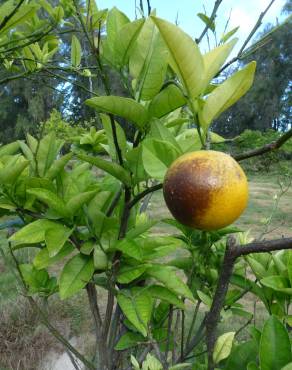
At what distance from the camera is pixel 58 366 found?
2572 millimetres

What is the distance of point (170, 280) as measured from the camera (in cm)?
85

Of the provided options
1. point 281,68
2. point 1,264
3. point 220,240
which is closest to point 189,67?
point 220,240

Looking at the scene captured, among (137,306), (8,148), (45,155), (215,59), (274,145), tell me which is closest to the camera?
(274,145)

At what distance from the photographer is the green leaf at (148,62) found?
27.6 inches

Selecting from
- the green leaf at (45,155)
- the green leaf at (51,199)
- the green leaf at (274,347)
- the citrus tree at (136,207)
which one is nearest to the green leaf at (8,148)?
the citrus tree at (136,207)

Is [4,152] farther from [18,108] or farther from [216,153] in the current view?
[18,108]

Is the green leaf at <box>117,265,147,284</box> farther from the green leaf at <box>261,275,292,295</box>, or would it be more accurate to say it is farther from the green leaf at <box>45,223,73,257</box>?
the green leaf at <box>261,275,292,295</box>

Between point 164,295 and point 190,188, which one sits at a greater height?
point 190,188

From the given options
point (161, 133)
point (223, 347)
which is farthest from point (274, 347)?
point (161, 133)

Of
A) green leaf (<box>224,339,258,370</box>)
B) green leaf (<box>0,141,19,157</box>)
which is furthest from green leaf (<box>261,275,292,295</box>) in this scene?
green leaf (<box>0,141,19,157</box>)

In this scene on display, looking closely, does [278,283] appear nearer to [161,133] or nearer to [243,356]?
[243,356]

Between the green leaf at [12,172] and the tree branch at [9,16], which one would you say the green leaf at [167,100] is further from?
the tree branch at [9,16]

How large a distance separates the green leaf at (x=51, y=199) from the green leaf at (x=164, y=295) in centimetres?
26

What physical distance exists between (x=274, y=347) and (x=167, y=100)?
44 centimetres
